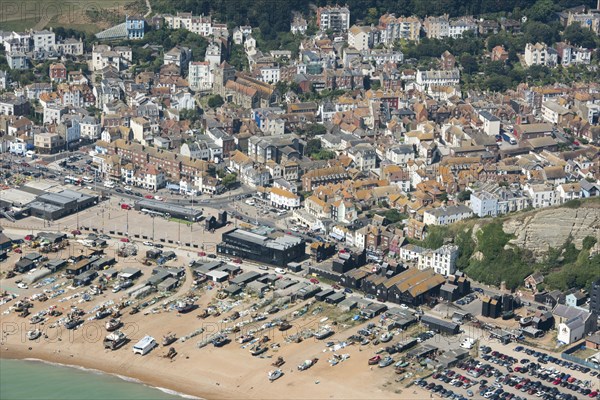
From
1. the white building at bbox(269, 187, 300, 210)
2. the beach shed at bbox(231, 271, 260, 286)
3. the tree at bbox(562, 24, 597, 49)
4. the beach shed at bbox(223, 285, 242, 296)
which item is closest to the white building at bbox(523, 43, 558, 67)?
the tree at bbox(562, 24, 597, 49)

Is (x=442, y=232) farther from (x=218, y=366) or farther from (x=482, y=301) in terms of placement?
(x=218, y=366)

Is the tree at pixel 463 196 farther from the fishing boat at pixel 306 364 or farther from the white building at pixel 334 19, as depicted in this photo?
the white building at pixel 334 19

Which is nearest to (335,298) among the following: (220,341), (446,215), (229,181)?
(220,341)

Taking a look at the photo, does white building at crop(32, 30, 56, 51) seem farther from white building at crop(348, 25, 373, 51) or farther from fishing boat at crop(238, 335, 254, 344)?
fishing boat at crop(238, 335, 254, 344)

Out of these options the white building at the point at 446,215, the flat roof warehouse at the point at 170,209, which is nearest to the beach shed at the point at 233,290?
the flat roof warehouse at the point at 170,209

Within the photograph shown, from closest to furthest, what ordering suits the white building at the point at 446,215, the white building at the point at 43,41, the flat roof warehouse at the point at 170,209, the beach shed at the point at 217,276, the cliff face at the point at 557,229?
1. the beach shed at the point at 217,276
2. the cliff face at the point at 557,229
3. the white building at the point at 446,215
4. the flat roof warehouse at the point at 170,209
5. the white building at the point at 43,41

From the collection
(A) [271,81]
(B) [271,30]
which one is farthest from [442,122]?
(B) [271,30]
